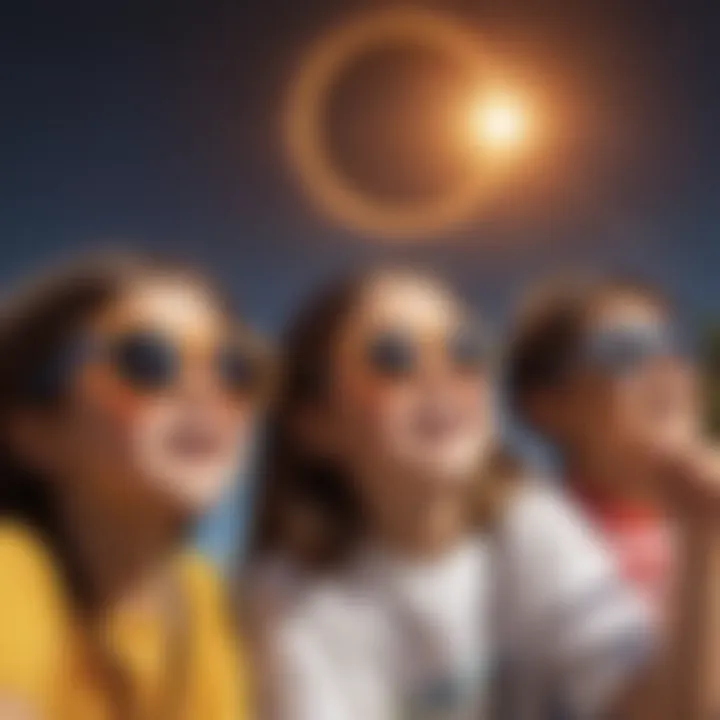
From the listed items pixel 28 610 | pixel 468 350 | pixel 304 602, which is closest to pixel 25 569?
pixel 28 610

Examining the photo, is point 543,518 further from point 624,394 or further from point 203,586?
point 203,586

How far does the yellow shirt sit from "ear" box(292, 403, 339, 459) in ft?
0.30

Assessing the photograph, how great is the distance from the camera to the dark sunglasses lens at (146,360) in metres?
0.75

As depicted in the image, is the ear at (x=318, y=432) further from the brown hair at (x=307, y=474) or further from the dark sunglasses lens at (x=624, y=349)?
the dark sunglasses lens at (x=624, y=349)

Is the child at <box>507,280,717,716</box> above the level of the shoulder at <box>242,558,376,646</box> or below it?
above

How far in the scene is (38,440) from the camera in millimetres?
750

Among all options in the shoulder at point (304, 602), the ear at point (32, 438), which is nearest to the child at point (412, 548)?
the shoulder at point (304, 602)

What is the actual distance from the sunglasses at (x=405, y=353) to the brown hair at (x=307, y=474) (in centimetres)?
2

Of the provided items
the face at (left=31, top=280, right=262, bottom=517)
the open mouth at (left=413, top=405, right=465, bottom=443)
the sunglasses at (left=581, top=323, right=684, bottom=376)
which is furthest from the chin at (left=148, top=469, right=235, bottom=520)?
the sunglasses at (left=581, top=323, right=684, bottom=376)

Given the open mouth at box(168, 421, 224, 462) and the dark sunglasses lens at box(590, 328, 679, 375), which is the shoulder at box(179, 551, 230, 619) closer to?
the open mouth at box(168, 421, 224, 462)

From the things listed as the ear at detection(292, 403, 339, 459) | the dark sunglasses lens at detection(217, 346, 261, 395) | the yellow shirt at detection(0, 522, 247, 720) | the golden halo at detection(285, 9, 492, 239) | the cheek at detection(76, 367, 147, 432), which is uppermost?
the golden halo at detection(285, 9, 492, 239)

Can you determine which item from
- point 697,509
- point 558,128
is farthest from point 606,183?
point 697,509

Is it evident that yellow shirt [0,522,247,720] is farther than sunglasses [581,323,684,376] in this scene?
No

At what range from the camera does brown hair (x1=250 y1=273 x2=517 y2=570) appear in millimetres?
782
